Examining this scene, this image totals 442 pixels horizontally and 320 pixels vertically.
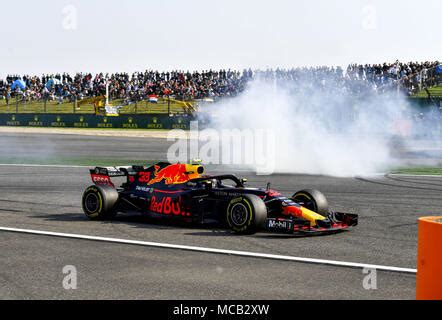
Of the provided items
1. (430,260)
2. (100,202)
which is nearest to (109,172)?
(100,202)

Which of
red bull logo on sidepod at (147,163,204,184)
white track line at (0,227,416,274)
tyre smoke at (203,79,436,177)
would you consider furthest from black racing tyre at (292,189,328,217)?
tyre smoke at (203,79,436,177)

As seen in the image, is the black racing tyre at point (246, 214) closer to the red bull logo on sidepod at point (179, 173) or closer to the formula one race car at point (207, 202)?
the formula one race car at point (207, 202)

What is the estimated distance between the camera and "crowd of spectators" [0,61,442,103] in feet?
104

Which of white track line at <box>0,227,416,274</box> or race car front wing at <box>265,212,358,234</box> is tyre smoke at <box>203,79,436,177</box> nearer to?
race car front wing at <box>265,212,358,234</box>

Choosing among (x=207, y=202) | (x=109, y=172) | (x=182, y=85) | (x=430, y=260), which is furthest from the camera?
(x=182, y=85)

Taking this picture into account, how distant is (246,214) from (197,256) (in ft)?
5.63

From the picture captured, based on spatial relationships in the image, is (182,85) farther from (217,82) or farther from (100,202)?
(100,202)

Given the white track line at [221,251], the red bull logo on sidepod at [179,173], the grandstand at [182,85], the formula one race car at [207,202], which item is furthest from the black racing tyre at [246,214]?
the grandstand at [182,85]

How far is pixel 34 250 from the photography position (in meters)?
10.2

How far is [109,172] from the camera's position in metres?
13.6

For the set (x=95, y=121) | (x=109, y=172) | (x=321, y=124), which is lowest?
(x=109, y=172)

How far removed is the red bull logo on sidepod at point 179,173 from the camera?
12688 mm
